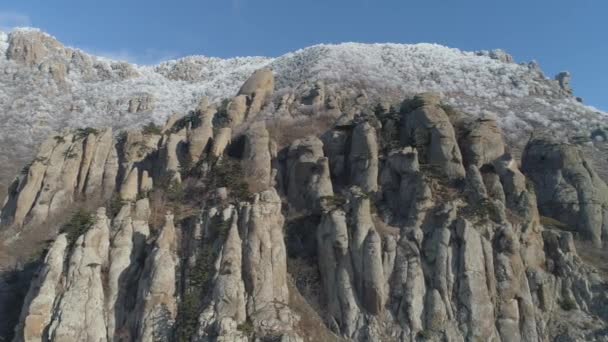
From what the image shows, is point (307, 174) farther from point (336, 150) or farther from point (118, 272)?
point (118, 272)

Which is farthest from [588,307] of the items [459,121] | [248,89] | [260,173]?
[248,89]

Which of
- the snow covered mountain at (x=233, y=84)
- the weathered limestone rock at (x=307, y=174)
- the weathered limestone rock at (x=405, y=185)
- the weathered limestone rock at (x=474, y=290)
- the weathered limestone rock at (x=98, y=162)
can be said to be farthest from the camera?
the snow covered mountain at (x=233, y=84)

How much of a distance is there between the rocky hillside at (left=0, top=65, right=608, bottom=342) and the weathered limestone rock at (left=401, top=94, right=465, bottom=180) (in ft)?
0.44

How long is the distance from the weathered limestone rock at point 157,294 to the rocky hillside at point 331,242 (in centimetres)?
11

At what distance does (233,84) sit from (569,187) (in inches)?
3169

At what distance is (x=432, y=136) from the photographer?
1906 inches

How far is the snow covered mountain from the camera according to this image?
293 ft

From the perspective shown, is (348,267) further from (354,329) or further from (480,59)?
(480,59)

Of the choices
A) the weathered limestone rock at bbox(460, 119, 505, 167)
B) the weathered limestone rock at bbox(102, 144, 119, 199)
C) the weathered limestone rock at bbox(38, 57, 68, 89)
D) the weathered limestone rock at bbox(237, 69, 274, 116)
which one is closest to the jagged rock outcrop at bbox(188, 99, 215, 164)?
the weathered limestone rock at bbox(102, 144, 119, 199)

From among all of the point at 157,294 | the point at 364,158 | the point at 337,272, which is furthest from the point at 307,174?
the point at 157,294

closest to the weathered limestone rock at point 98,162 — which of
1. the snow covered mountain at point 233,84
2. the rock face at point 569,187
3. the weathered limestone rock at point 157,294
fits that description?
the weathered limestone rock at point 157,294

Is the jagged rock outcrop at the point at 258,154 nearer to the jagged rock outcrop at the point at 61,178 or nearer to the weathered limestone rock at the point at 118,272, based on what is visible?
the weathered limestone rock at the point at 118,272

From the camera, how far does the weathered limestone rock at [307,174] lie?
46.0 metres

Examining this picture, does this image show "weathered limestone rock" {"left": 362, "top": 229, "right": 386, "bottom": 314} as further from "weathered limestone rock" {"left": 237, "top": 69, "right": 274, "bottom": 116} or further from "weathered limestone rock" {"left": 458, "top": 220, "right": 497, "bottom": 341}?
"weathered limestone rock" {"left": 237, "top": 69, "right": 274, "bottom": 116}
